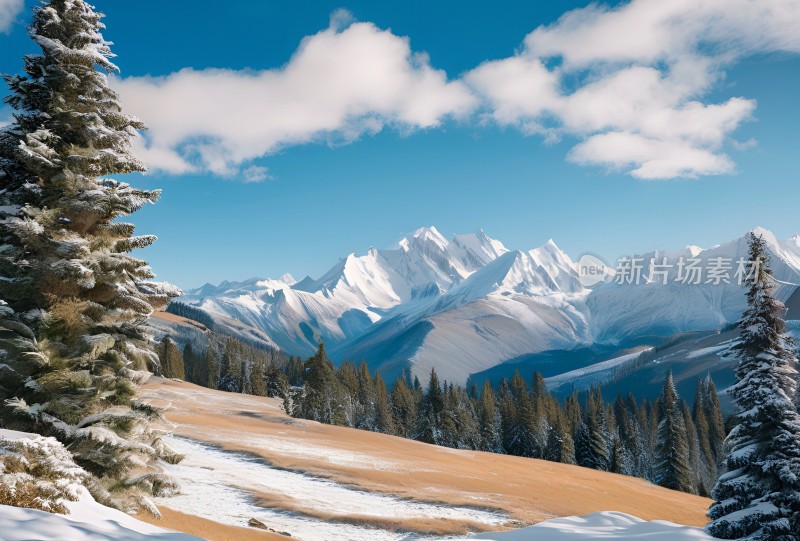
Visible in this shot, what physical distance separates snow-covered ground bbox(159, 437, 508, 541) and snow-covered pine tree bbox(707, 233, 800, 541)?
1036 centimetres

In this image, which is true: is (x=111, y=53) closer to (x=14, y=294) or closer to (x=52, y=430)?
(x=14, y=294)

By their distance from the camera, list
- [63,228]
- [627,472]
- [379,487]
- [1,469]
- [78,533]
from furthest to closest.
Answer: [627,472] < [379,487] < [63,228] < [1,469] < [78,533]

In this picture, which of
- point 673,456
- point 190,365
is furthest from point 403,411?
point 190,365

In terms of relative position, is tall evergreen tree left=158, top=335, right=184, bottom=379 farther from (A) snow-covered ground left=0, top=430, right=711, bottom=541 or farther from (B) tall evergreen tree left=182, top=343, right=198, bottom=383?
(A) snow-covered ground left=0, top=430, right=711, bottom=541

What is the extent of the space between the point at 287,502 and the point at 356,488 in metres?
5.95

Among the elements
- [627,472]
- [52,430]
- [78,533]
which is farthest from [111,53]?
[627,472]

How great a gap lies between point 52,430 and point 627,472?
10347 cm

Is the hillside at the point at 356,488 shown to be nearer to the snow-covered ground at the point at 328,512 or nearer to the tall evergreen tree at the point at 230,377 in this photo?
the snow-covered ground at the point at 328,512

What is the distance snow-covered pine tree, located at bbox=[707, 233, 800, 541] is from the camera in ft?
67.9

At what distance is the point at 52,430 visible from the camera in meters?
14.0

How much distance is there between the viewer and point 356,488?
29844mm

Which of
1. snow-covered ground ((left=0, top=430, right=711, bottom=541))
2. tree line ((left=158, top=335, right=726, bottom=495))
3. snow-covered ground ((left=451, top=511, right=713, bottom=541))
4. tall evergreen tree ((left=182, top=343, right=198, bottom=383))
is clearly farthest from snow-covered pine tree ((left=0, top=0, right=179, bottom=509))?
tall evergreen tree ((left=182, top=343, right=198, bottom=383))

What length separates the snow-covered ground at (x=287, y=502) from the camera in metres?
21.6

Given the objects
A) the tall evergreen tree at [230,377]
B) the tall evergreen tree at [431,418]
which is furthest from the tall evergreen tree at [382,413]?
the tall evergreen tree at [230,377]
